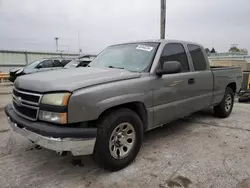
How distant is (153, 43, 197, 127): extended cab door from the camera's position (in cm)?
334

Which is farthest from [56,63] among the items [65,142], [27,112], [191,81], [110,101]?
[65,142]

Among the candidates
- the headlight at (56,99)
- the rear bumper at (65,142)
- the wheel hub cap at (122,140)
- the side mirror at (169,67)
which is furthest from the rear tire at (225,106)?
the headlight at (56,99)

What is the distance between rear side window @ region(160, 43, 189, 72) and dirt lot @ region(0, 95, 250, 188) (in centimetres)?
141

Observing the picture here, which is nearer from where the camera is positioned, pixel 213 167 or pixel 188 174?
pixel 188 174

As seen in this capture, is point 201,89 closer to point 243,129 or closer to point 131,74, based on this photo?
point 243,129

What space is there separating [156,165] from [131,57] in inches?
68.6

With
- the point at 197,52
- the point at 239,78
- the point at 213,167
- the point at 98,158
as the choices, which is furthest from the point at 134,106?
the point at 239,78

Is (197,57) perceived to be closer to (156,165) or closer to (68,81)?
(156,165)

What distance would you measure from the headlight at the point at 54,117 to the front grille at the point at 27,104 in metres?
0.10

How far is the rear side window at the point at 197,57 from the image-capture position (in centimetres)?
430

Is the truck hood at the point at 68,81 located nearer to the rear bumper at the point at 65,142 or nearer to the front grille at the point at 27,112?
the front grille at the point at 27,112

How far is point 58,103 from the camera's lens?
2316 millimetres

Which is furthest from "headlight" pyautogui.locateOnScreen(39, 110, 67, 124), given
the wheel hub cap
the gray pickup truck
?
the wheel hub cap

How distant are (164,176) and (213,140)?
1676mm
